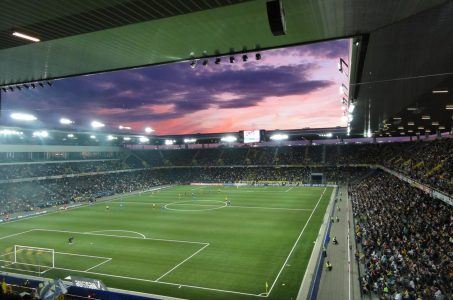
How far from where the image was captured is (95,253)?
2689 cm

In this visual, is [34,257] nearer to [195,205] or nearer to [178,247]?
[178,247]

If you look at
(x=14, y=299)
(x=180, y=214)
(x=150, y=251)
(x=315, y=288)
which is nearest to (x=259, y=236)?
(x=150, y=251)

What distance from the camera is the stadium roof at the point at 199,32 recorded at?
22.7 feet

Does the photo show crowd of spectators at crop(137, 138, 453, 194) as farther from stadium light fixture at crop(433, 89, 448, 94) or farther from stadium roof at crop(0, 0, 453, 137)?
stadium roof at crop(0, 0, 453, 137)

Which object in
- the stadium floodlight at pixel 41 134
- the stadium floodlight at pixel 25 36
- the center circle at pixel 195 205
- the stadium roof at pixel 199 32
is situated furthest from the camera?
the stadium floodlight at pixel 41 134

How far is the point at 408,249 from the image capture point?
20.9 m

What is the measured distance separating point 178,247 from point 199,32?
21498mm

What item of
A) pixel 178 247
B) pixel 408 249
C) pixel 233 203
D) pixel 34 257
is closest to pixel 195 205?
pixel 233 203

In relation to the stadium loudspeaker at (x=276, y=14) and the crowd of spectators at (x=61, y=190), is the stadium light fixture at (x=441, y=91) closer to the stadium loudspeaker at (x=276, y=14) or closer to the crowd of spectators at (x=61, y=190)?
the stadium loudspeaker at (x=276, y=14)

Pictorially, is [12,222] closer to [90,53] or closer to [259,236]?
[259,236]

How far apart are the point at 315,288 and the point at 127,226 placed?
23711 millimetres

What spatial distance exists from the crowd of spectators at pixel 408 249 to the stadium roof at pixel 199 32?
9.26m

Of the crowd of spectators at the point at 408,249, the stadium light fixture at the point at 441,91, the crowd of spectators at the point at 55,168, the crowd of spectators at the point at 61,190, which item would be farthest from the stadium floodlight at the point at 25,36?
the crowd of spectators at the point at 55,168

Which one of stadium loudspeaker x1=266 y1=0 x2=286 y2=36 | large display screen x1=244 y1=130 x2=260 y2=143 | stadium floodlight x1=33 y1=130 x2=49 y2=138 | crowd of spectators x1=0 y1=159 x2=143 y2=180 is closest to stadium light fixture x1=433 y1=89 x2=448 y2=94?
stadium loudspeaker x1=266 y1=0 x2=286 y2=36
